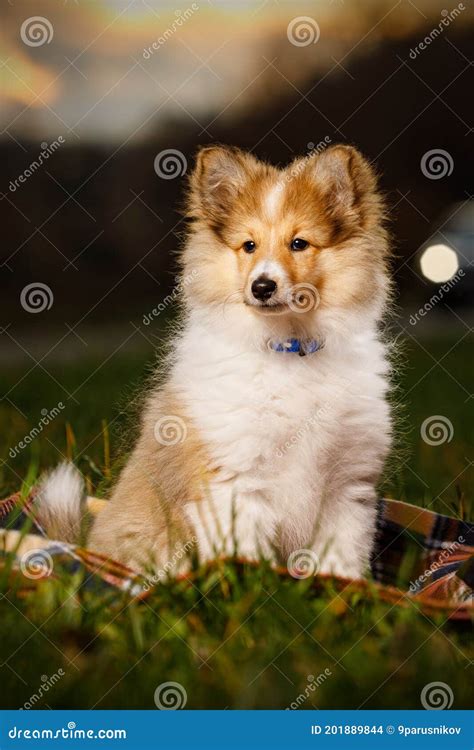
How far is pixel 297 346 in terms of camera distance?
9.05 ft

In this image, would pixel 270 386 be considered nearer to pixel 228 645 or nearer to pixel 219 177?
pixel 219 177

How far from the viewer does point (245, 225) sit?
2740 millimetres

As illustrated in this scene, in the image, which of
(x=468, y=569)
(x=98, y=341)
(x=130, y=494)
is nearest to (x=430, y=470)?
(x=468, y=569)

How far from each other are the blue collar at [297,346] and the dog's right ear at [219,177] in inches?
16.9

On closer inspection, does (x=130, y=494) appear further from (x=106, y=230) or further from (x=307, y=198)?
(x=106, y=230)

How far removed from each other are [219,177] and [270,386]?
691 millimetres

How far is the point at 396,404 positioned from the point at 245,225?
86 cm

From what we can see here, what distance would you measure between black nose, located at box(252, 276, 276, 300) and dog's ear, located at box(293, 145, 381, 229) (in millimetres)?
362

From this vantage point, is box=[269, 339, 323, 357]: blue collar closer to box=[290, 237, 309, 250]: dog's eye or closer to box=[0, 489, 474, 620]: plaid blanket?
box=[290, 237, 309, 250]: dog's eye

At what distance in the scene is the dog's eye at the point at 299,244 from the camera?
2695mm

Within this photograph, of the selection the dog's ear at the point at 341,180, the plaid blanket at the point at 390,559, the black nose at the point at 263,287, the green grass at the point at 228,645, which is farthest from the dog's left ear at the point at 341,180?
the green grass at the point at 228,645

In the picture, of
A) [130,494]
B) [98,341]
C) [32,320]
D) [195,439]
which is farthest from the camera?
[98,341]

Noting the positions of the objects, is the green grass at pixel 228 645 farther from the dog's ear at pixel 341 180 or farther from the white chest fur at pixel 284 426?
the dog's ear at pixel 341 180

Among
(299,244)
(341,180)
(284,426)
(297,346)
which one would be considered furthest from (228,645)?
(341,180)
